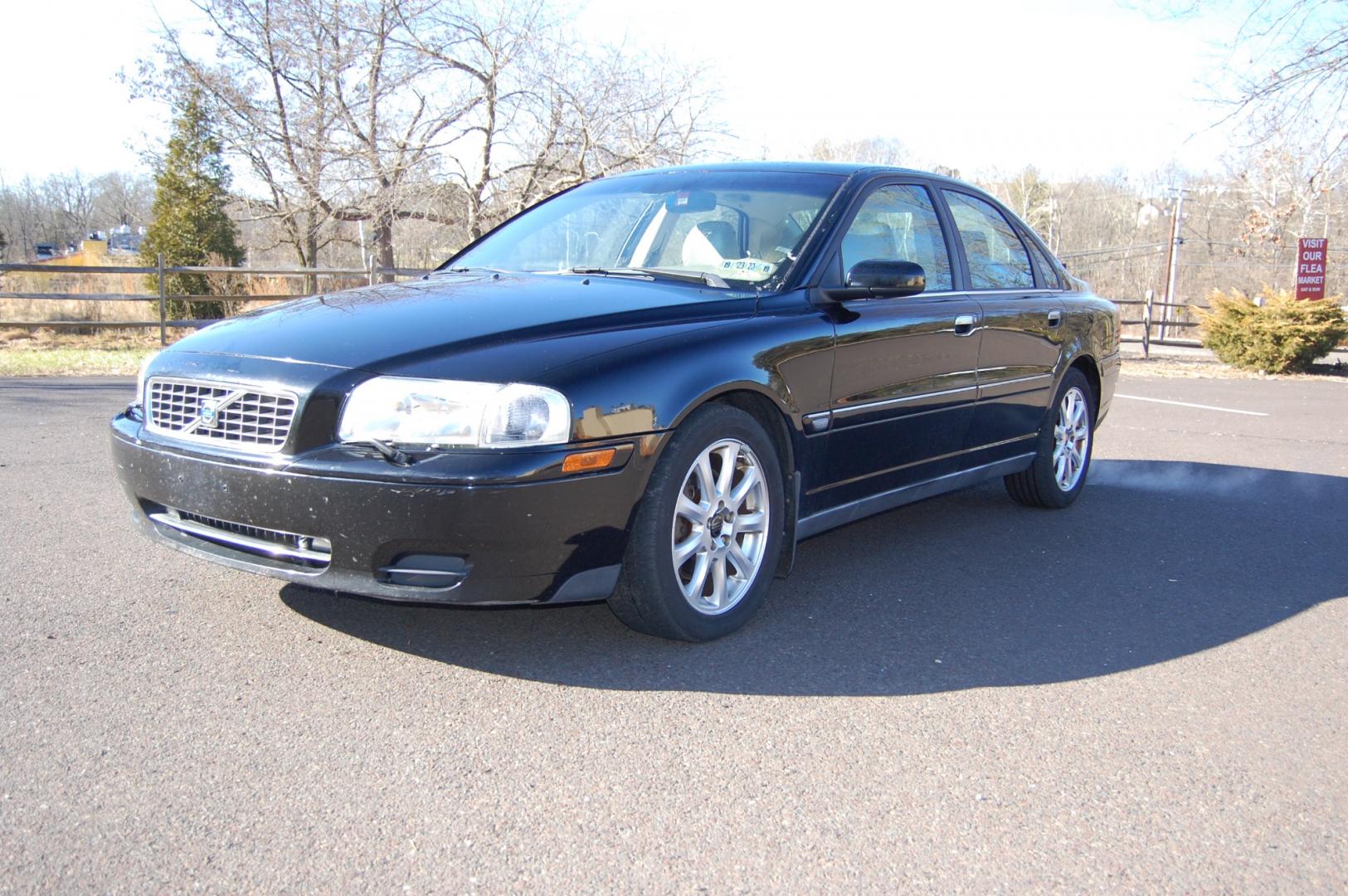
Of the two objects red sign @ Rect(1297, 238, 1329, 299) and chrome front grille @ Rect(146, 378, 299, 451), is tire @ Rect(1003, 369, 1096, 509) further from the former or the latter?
red sign @ Rect(1297, 238, 1329, 299)

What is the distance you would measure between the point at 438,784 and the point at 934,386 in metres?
2.76

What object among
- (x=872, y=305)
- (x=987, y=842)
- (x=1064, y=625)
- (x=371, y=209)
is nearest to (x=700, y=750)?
(x=987, y=842)

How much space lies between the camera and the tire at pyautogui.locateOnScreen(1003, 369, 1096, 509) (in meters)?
5.62

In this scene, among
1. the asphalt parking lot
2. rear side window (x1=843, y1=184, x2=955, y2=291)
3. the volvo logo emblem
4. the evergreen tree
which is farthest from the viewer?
the evergreen tree

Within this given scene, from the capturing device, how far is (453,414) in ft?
9.60

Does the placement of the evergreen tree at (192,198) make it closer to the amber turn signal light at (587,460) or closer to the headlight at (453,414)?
the headlight at (453,414)

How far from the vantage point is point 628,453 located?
3119 mm

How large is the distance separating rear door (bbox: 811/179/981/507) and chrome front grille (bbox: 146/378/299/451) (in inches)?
73.8

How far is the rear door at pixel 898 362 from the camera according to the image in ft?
13.2

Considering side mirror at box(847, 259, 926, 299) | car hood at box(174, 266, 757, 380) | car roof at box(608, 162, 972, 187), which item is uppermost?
car roof at box(608, 162, 972, 187)

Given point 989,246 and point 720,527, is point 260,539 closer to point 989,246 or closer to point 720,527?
point 720,527

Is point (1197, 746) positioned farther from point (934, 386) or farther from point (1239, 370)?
point (1239, 370)

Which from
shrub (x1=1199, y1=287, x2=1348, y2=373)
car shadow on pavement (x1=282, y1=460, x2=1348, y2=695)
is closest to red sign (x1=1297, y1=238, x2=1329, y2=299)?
shrub (x1=1199, y1=287, x2=1348, y2=373)

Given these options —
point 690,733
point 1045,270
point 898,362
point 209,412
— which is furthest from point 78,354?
point 690,733
